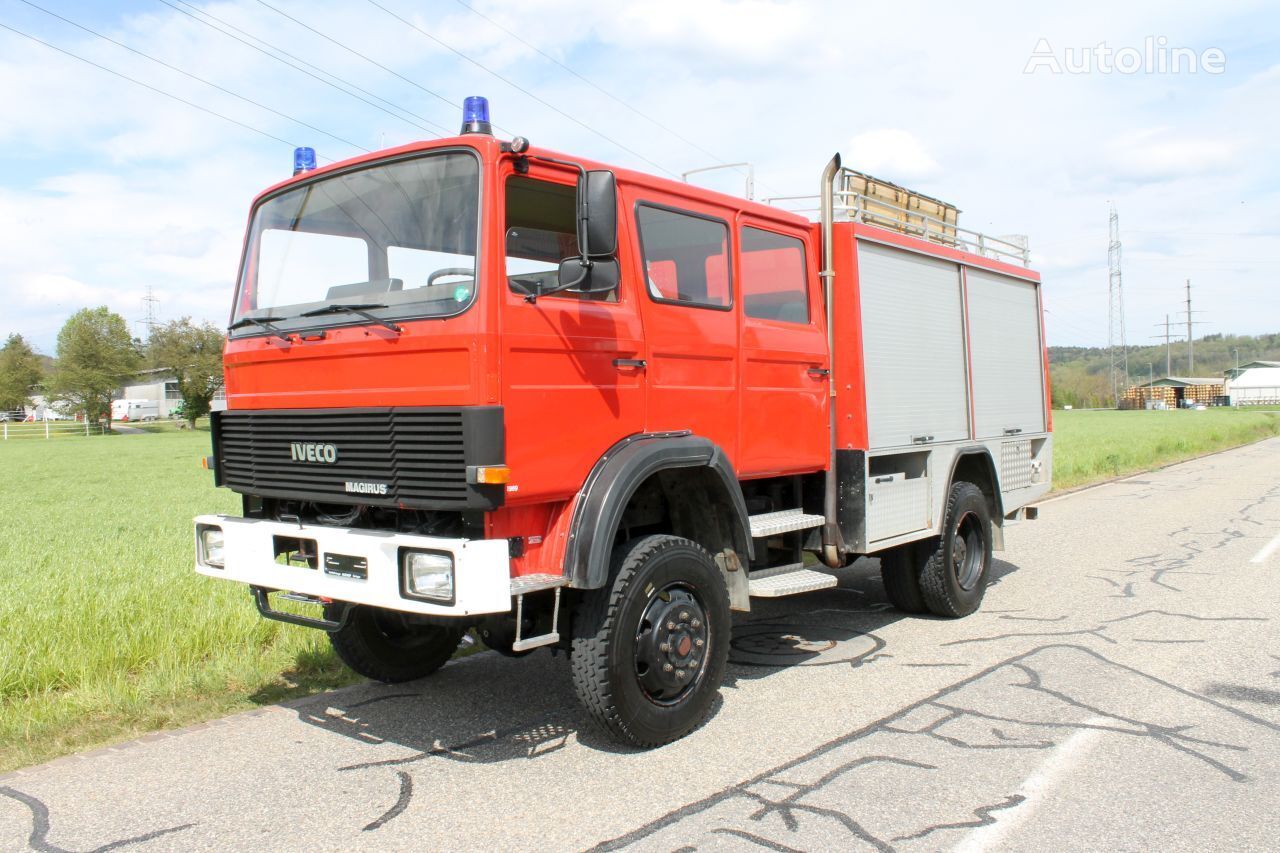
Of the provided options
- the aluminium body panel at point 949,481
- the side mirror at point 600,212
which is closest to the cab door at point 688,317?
the side mirror at point 600,212

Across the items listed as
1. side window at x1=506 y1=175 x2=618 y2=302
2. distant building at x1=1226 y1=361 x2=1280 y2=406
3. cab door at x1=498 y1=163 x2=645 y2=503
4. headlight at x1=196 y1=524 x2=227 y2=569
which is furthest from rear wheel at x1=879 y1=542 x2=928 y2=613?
distant building at x1=1226 y1=361 x2=1280 y2=406

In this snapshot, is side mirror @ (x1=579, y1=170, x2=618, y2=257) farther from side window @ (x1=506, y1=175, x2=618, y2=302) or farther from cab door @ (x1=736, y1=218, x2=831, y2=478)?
cab door @ (x1=736, y1=218, x2=831, y2=478)

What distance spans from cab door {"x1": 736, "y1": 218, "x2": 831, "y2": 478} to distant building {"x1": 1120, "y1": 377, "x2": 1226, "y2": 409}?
363ft

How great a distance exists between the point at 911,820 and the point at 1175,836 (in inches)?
33.6

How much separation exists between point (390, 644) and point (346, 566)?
4.46 feet

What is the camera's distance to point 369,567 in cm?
385

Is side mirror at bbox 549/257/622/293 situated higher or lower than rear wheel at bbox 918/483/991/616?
higher

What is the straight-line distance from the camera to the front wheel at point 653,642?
13.4 feet

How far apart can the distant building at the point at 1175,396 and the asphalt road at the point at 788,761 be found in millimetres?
110365

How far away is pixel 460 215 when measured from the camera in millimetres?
4023

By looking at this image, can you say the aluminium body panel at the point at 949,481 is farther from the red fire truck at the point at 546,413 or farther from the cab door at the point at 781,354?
the cab door at the point at 781,354

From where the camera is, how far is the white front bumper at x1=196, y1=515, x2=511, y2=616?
142 inches

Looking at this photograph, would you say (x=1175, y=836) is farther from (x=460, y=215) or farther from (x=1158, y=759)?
(x=460, y=215)

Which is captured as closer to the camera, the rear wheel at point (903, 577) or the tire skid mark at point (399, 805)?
the tire skid mark at point (399, 805)
